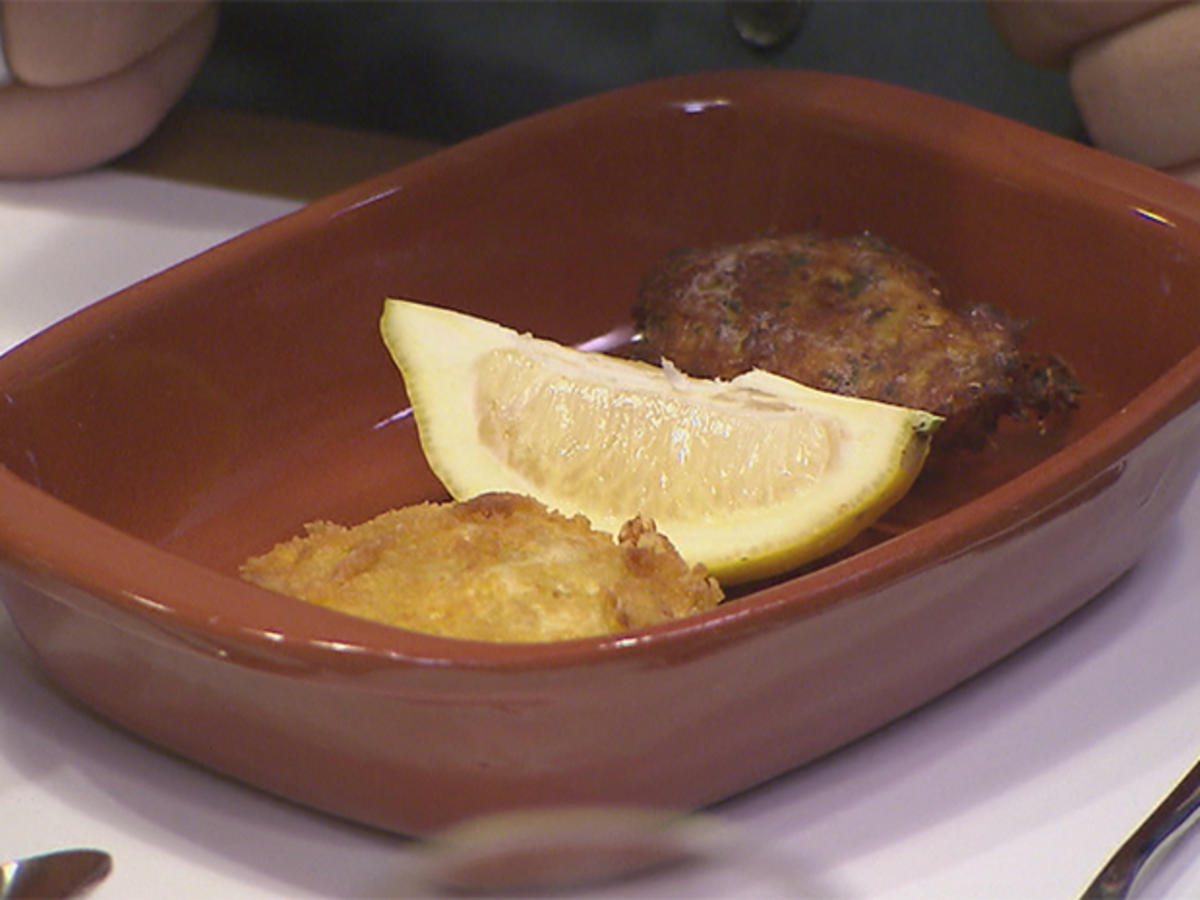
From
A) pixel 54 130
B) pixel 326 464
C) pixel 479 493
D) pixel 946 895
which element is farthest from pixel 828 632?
pixel 54 130

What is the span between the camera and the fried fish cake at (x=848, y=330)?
0.74 meters

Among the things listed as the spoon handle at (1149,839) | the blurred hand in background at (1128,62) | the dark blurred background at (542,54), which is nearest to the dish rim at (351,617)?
the spoon handle at (1149,839)

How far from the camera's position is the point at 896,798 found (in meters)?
0.59

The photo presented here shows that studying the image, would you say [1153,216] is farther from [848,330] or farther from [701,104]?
[701,104]

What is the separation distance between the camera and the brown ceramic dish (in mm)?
518

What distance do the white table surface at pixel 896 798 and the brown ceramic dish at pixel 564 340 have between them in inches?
0.7

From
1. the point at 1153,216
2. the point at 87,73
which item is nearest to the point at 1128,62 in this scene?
the point at 1153,216

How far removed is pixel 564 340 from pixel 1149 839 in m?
0.43

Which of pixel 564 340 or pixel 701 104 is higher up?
pixel 701 104

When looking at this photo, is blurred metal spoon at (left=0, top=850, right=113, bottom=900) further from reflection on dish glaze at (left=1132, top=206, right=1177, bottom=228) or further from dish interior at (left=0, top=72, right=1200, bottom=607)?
reflection on dish glaze at (left=1132, top=206, right=1177, bottom=228)

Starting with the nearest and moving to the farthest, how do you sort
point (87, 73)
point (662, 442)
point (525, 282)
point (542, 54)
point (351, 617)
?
point (351, 617) < point (662, 442) < point (525, 282) < point (87, 73) < point (542, 54)

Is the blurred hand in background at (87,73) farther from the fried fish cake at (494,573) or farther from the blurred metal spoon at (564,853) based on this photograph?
the blurred metal spoon at (564,853)

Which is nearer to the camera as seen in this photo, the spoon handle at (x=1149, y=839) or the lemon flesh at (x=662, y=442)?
the spoon handle at (x=1149, y=839)

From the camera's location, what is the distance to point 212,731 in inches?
22.0
